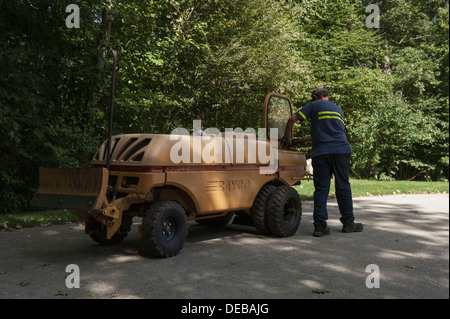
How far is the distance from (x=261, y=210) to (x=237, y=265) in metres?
1.50

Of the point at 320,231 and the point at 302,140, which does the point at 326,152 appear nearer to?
the point at 302,140

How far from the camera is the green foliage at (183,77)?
791 centimetres

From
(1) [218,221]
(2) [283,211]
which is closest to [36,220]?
(1) [218,221]

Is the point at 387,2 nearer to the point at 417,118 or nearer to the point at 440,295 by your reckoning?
the point at 417,118

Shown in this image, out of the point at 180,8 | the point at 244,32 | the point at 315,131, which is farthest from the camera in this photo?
the point at 244,32

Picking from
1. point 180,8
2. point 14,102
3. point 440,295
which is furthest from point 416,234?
point 180,8

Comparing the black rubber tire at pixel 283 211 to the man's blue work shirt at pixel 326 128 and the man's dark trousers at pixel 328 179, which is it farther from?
the man's blue work shirt at pixel 326 128

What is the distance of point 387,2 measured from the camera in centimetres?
2872

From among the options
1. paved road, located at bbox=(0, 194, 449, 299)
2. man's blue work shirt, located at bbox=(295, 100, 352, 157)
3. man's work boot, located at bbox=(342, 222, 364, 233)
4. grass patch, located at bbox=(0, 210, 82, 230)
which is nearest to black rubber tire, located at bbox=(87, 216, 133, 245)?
paved road, located at bbox=(0, 194, 449, 299)

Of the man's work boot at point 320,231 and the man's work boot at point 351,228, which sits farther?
the man's work boot at point 351,228

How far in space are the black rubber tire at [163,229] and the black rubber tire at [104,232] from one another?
0.44m

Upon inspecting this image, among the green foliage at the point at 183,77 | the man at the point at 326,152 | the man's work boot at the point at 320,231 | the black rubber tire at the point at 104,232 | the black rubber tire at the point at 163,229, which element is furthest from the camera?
the green foliage at the point at 183,77

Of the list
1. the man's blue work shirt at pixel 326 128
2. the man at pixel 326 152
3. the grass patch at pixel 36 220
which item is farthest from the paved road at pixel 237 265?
the man's blue work shirt at pixel 326 128

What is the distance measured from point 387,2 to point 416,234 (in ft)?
87.6
